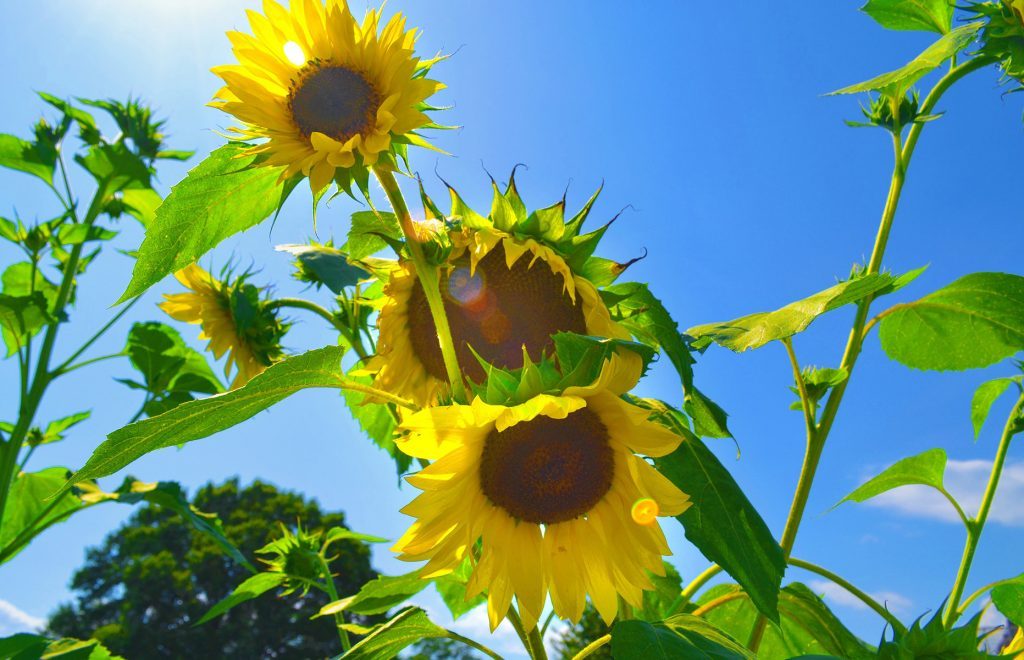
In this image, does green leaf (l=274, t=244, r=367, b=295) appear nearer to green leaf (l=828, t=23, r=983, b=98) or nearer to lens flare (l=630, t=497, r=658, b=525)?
lens flare (l=630, t=497, r=658, b=525)

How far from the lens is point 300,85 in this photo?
1106 millimetres

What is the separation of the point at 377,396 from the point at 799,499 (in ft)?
2.39

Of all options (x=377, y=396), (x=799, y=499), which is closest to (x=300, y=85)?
(x=377, y=396)

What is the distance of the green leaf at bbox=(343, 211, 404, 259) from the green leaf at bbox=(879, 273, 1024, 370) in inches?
39.0

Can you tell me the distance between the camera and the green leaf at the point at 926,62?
1288 millimetres

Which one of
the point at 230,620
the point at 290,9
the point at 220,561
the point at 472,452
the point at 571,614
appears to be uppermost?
the point at 220,561

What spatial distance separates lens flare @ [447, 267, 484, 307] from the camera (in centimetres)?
126

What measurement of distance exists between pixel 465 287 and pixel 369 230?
0.18 metres

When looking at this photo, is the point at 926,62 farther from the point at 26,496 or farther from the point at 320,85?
the point at 26,496

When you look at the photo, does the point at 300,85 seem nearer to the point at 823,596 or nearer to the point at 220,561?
the point at 823,596

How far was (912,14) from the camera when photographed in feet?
5.86

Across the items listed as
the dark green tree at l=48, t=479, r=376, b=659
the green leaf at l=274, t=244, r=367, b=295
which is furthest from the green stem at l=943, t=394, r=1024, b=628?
the dark green tree at l=48, t=479, r=376, b=659

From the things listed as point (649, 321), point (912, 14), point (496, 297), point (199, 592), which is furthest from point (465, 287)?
point (199, 592)

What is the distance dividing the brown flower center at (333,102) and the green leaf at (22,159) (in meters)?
2.51
